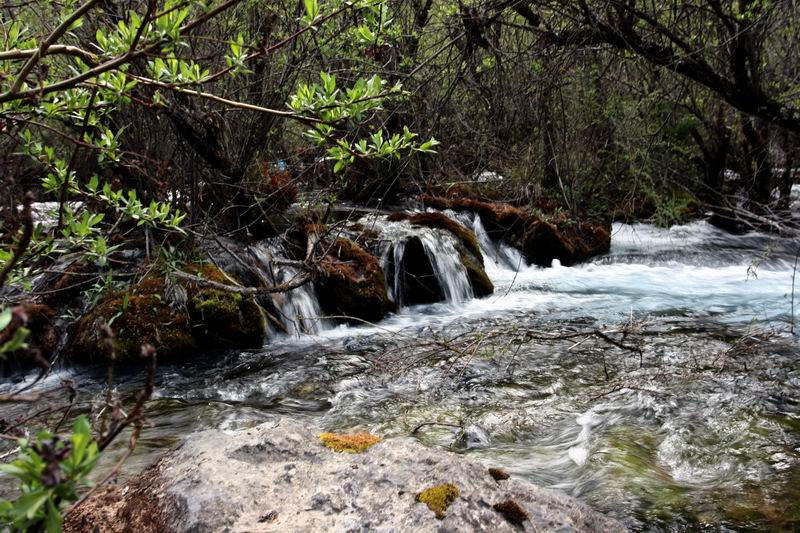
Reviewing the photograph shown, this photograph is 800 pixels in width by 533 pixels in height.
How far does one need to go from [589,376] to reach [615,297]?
3767mm

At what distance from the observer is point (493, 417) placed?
432 centimetres

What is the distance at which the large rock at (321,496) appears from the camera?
6.81ft

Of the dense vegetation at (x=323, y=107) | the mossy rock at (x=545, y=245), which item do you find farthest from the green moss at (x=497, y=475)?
the mossy rock at (x=545, y=245)

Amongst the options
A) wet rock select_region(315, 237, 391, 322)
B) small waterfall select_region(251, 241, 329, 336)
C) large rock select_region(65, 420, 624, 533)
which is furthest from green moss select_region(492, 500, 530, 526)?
wet rock select_region(315, 237, 391, 322)

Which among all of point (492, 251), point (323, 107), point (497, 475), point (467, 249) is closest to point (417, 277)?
point (467, 249)

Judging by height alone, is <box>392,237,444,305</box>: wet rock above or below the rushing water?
above

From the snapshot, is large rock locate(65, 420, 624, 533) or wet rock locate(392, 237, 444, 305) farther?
wet rock locate(392, 237, 444, 305)

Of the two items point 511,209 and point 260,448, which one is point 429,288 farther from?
point 260,448

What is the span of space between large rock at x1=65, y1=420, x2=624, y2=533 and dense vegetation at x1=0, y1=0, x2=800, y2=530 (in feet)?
2.87

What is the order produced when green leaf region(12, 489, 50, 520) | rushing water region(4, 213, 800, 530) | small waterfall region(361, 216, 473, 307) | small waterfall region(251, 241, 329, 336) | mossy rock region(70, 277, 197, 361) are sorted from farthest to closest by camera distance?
1. small waterfall region(361, 216, 473, 307)
2. small waterfall region(251, 241, 329, 336)
3. mossy rock region(70, 277, 197, 361)
4. rushing water region(4, 213, 800, 530)
5. green leaf region(12, 489, 50, 520)

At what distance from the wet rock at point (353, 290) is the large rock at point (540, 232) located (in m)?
3.71

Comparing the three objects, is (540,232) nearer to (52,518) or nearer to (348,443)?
(348,443)

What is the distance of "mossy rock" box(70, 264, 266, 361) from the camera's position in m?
5.87

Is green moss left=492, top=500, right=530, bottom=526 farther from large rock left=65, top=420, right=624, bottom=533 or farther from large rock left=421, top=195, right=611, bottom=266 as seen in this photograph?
large rock left=421, top=195, right=611, bottom=266
